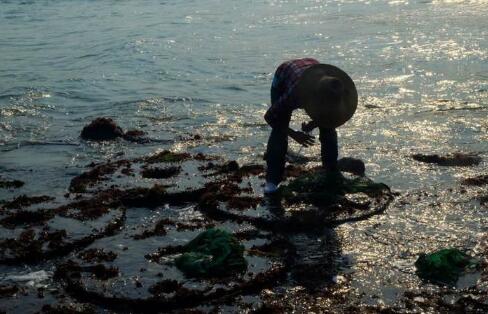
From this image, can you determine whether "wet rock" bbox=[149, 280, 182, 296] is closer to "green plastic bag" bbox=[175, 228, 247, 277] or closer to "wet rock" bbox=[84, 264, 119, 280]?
"green plastic bag" bbox=[175, 228, 247, 277]

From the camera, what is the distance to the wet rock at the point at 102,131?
35.9 ft

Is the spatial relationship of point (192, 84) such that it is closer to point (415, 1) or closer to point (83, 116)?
point (83, 116)

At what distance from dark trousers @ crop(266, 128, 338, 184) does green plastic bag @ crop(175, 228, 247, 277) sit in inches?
58.8

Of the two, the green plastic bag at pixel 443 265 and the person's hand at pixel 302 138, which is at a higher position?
the person's hand at pixel 302 138

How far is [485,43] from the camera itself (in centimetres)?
1770

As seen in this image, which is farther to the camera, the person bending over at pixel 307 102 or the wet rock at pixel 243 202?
the wet rock at pixel 243 202

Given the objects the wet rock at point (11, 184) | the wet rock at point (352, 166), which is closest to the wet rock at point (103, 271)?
the wet rock at point (11, 184)

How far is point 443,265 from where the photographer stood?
6.01 metres

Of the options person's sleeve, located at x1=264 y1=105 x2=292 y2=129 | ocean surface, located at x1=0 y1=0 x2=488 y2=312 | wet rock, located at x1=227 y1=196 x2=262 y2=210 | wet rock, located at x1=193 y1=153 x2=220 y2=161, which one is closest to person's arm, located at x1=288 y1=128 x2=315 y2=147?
person's sleeve, located at x1=264 y1=105 x2=292 y2=129

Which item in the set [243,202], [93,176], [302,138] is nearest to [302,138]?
[302,138]

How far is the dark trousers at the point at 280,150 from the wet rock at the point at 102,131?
3.74 m

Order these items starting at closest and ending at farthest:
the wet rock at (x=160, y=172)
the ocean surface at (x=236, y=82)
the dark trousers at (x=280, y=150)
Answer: the dark trousers at (x=280, y=150)
the wet rock at (x=160, y=172)
the ocean surface at (x=236, y=82)

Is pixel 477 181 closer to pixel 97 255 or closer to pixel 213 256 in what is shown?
pixel 213 256

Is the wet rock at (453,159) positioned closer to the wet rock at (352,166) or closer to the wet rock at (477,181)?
the wet rock at (477,181)
